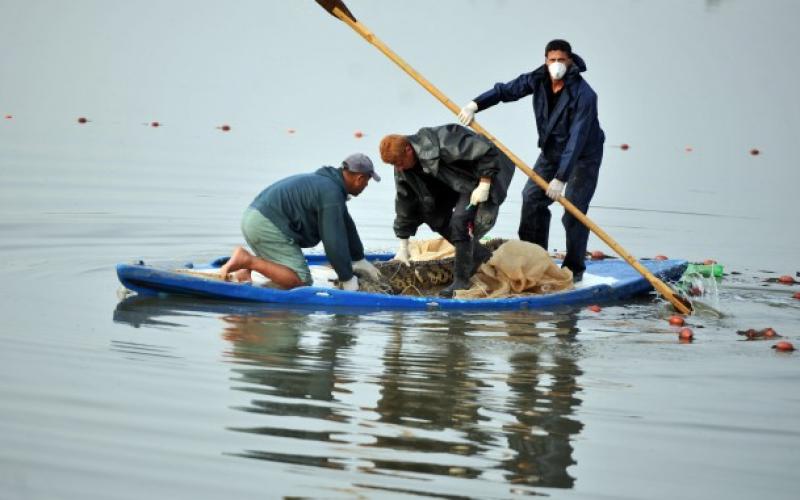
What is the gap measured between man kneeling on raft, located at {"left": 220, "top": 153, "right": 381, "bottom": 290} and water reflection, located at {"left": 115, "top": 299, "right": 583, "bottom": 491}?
1.49 feet

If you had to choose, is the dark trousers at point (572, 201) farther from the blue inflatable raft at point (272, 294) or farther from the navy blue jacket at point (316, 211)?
the navy blue jacket at point (316, 211)

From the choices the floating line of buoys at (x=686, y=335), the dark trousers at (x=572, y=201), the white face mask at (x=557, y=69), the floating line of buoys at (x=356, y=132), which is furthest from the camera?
the floating line of buoys at (x=356, y=132)

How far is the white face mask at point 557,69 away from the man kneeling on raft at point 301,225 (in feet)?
6.18

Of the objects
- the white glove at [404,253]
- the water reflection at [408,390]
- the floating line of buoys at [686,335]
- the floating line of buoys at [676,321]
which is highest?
the white glove at [404,253]

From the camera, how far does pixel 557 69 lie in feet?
40.3

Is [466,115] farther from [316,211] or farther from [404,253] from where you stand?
[316,211]

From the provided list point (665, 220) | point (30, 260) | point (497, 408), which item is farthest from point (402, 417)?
Result: point (665, 220)

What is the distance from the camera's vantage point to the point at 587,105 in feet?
40.7

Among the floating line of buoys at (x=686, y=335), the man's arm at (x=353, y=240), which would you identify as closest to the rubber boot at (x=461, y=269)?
the man's arm at (x=353, y=240)

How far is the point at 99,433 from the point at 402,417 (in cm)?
177

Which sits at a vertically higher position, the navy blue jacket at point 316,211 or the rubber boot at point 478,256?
the navy blue jacket at point 316,211

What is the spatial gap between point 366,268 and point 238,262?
3.68ft

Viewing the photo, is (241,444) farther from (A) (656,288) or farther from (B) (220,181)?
(B) (220,181)

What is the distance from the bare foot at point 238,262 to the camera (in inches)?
455
